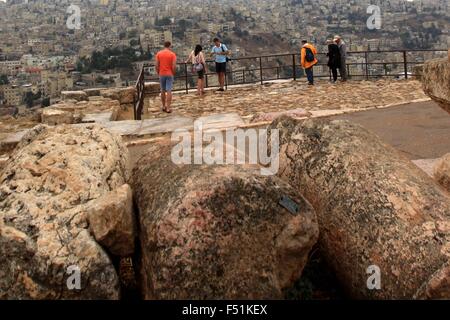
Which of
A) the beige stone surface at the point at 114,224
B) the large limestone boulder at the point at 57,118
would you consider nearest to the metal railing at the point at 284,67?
the large limestone boulder at the point at 57,118

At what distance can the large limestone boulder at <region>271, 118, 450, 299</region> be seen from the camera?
2869 mm

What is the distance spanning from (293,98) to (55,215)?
10.9 metres

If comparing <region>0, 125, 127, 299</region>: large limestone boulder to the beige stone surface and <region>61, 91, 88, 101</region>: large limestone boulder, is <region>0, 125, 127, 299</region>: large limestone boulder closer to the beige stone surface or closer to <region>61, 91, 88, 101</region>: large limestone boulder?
the beige stone surface

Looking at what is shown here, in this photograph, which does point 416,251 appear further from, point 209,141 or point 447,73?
point 447,73

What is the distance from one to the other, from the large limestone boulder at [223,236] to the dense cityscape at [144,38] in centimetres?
943

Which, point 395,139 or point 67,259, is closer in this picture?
point 67,259

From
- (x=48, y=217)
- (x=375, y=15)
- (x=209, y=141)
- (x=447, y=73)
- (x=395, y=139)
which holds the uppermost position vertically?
(x=375, y=15)

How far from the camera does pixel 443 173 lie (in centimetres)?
386

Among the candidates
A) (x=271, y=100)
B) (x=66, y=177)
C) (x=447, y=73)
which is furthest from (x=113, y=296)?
(x=271, y=100)

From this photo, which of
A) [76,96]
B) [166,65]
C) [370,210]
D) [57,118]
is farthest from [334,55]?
[370,210]

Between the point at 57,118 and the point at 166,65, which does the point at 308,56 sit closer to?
the point at 166,65

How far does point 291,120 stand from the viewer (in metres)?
4.10

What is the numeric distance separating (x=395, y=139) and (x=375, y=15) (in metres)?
7.18

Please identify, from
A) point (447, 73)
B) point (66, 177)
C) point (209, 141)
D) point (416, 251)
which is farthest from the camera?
point (447, 73)
